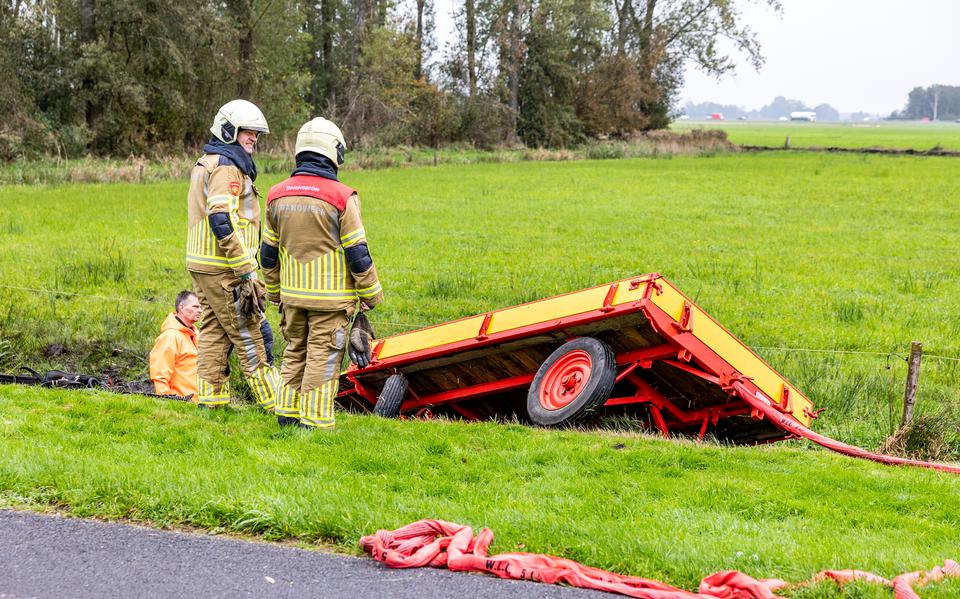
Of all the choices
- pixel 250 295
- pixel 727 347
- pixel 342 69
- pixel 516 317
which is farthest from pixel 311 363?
pixel 342 69

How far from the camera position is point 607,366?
7.62m

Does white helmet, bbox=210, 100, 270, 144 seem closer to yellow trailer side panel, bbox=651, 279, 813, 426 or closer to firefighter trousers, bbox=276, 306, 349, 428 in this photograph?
firefighter trousers, bbox=276, 306, 349, 428

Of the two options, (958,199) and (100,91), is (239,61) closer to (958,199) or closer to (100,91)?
(100,91)

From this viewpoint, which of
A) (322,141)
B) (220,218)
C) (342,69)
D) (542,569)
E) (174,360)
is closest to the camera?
(542,569)

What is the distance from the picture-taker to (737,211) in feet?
84.9

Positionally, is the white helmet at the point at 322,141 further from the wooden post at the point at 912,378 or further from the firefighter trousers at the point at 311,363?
the wooden post at the point at 912,378

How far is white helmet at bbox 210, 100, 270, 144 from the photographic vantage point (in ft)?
23.7

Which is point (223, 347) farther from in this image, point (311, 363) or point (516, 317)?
point (516, 317)

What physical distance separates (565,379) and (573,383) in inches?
4.1

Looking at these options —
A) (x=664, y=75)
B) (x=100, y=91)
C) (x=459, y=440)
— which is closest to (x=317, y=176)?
(x=459, y=440)

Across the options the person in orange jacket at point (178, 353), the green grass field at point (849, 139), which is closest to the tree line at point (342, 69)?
the green grass field at point (849, 139)

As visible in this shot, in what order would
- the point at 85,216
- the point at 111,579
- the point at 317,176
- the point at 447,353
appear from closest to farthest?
the point at 111,579 → the point at 317,176 → the point at 447,353 → the point at 85,216

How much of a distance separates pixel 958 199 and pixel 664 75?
41.0 meters

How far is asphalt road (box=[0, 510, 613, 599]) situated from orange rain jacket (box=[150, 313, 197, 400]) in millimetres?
3812
